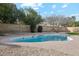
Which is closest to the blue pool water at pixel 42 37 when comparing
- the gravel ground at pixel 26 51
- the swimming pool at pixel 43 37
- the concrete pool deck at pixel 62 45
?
the swimming pool at pixel 43 37

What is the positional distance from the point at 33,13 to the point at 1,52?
1610 mm

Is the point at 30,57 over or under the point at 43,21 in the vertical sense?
under

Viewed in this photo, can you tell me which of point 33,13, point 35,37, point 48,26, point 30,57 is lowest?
point 30,57

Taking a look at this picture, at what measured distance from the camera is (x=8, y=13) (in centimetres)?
594

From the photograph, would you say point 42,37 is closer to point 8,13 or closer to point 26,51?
point 26,51

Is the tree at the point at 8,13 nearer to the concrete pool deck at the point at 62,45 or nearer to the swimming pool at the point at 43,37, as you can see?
the swimming pool at the point at 43,37

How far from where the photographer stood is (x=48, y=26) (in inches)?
231

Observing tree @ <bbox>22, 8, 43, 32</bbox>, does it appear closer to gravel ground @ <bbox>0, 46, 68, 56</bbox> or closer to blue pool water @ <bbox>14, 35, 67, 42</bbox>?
blue pool water @ <bbox>14, 35, 67, 42</bbox>

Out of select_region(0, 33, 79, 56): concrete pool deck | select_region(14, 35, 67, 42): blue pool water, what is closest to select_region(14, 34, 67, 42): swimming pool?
select_region(14, 35, 67, 42): blue pool water

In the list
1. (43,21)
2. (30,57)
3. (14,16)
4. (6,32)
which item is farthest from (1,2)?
(30,57)

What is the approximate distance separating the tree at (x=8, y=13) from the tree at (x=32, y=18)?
0.36 meters

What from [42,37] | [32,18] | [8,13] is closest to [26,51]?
[42,37]

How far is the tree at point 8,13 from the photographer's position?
5.87 meters

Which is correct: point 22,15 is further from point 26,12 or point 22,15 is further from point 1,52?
point 1,52
